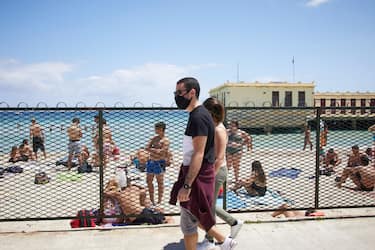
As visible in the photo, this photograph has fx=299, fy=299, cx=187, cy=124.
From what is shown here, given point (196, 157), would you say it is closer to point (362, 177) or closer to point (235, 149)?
point (235, 149)

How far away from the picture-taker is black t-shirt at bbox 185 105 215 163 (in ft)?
7.80

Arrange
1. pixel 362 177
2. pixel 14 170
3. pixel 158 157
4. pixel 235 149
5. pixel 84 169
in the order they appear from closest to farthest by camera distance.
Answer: pixel 158 157, pixel 362 177, pixel 235 149, pixel 84 169, pixel 14 170

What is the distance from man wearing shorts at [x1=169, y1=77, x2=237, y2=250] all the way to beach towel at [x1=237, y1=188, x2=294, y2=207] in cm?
363

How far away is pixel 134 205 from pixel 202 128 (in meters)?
2.70

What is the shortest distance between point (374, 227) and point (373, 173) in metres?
3.68

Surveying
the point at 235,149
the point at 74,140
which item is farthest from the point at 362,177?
the point at 74,140

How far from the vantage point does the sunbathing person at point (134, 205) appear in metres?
4.09

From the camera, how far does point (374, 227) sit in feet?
12.7

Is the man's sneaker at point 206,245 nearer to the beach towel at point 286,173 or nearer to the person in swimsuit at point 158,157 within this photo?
the person in swimsuit at point 158,157

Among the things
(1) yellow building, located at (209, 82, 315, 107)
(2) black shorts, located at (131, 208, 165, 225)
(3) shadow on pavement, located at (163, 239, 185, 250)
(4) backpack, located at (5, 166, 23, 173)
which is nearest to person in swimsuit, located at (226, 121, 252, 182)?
(2) black shorts, located at (131, 208, 165, 225)

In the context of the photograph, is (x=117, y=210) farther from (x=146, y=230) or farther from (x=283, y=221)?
(x=283, y=221)

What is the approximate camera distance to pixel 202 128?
2.38 m

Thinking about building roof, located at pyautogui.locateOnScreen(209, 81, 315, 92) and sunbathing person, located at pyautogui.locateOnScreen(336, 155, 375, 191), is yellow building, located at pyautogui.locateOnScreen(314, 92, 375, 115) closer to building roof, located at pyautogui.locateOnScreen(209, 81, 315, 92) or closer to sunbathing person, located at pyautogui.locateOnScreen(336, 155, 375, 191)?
building roof, located at pyautogui.locateOnScreen(209, 81, 315, 92)

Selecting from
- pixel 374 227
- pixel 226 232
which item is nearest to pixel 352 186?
pixel 374 227
